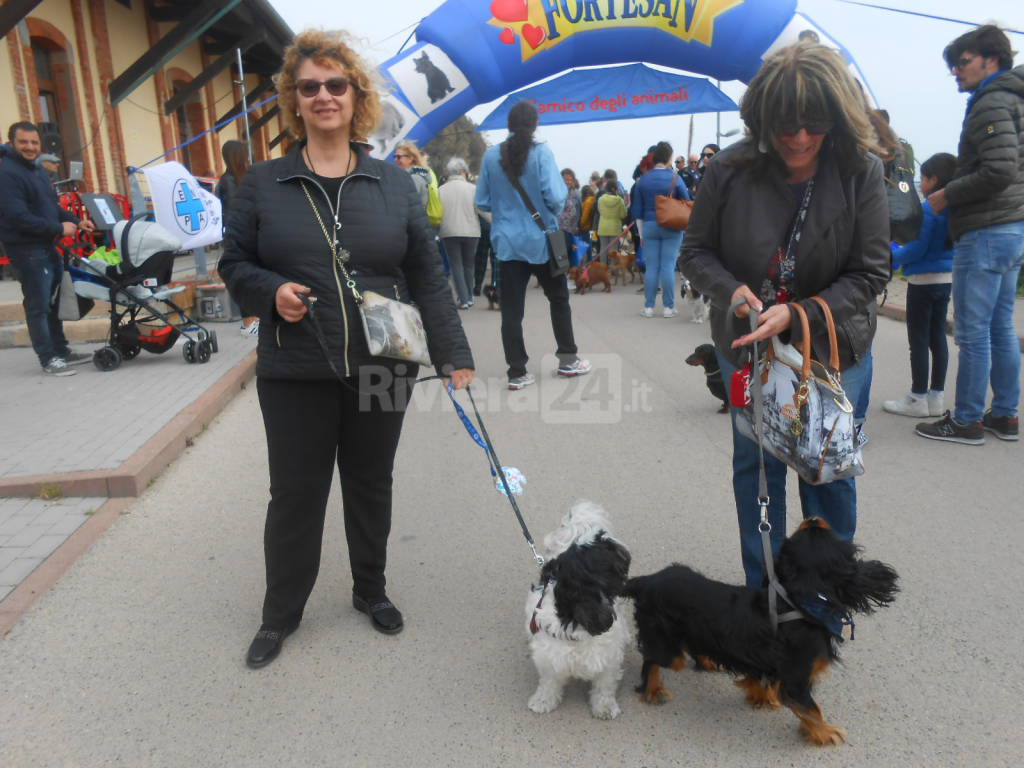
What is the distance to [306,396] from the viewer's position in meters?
2.64

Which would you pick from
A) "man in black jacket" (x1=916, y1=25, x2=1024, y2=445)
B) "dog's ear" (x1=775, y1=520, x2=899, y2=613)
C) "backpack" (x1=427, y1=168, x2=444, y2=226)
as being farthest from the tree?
"dog's ear" (x1=775, y1=520, x2=899, y2=613)

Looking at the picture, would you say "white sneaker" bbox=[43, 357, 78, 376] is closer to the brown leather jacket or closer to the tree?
the brown leather jacket

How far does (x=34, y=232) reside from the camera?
6.46m

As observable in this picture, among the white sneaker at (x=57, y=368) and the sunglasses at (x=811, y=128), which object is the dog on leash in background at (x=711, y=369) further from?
the white sneaker at (x=57, y=368)

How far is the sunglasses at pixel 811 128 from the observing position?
7.25 feet

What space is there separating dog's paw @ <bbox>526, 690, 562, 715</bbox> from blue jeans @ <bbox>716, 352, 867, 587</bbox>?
33.1 inches

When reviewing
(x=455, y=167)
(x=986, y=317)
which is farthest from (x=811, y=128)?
(x=455, y=167)

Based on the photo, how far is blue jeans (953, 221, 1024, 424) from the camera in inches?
177

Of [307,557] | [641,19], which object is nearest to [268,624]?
[307,557]

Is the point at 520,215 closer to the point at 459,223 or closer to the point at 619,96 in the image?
the point at 459,223

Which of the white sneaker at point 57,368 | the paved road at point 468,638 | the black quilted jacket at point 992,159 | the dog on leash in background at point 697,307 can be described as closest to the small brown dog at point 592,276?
the dog on leash in background at point 697,307

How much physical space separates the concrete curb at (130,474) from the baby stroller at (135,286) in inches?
75.4

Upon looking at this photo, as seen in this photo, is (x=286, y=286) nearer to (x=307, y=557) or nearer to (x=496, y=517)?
(x=307, y=557)

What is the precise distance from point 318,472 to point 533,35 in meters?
7.25
